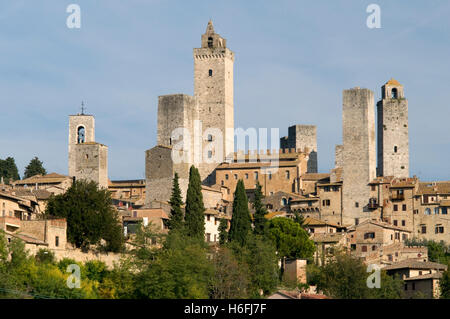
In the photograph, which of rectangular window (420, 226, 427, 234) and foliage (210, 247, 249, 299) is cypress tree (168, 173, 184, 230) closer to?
foliage (210, 247, 249, 299)

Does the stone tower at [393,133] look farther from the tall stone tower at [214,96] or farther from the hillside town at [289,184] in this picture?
the tall stone tower at [214,96]

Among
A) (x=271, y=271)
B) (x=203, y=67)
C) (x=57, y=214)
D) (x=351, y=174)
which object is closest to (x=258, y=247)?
(x=271, y=271)

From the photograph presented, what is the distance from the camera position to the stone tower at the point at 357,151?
9669 cm

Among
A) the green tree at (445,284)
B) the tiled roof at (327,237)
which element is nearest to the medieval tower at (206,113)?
the tiled roof at (327,237)

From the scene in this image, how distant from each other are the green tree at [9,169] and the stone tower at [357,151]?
108ft

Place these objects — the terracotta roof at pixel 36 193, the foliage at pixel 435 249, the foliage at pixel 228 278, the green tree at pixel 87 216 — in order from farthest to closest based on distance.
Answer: the foliage at pixel 435 249, the terracotta roof at pixel 36 193, the green tree at pixel 87 216, the foliage at pixel 228 278

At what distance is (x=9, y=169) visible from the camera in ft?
380

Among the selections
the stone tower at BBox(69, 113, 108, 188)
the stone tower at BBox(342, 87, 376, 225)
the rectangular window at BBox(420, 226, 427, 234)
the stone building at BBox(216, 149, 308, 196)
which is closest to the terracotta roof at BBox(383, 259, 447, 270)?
the rectangular window at BBox(420, 226, 427, 234)

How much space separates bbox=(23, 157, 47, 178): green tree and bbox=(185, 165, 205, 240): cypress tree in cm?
3986

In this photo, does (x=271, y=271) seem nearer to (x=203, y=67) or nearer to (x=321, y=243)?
(x=321, y=243)

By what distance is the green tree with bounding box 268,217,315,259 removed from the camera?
77.9 metres

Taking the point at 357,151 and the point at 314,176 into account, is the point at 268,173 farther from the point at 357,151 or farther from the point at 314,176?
the point at 357,151

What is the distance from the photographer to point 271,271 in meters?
69.8

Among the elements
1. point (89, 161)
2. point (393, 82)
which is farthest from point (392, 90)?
point (89, 161)
